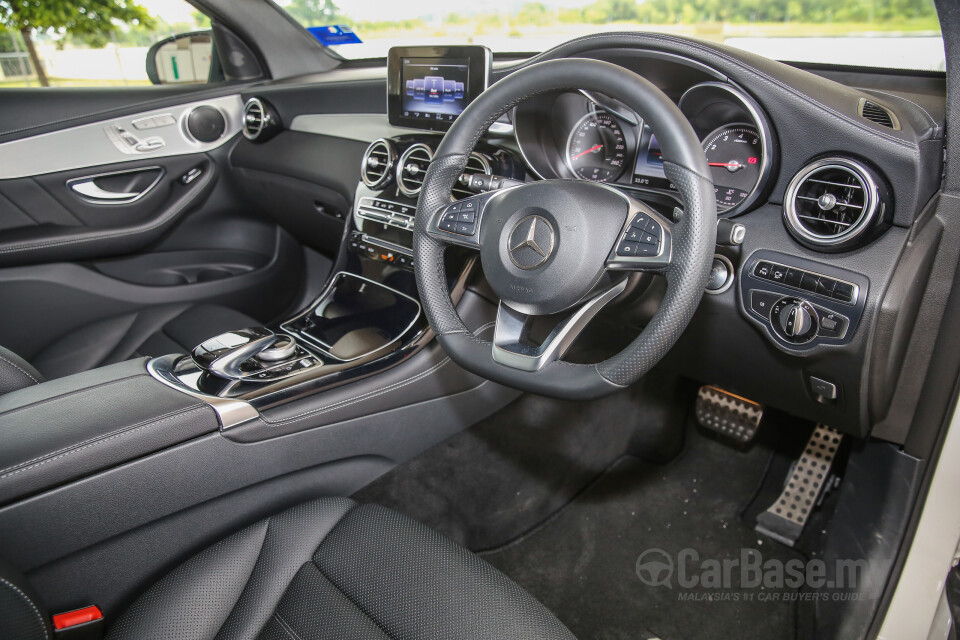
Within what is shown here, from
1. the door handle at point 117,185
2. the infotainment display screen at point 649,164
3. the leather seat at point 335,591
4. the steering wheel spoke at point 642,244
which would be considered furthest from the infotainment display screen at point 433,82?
the door handle at point 117,185

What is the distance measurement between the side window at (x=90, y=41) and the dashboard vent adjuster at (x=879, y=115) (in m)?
2.06

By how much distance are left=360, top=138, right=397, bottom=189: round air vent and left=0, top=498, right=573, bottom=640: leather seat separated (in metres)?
0.86

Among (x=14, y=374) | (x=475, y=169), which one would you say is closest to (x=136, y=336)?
(x=14, y=374)

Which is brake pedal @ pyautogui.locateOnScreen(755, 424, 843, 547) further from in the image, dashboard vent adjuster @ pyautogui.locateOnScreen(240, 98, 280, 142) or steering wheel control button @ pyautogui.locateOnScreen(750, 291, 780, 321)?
dashboard vent adjuster @ pyautogui.locateOnScreen(240, 98, 280, 142)

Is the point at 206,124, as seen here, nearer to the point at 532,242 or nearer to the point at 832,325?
the point at 532,242

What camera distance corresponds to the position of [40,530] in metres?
0.97

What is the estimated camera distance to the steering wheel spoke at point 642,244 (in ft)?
2.99

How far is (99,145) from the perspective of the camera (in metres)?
2.12

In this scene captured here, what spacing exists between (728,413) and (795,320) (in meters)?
0.76

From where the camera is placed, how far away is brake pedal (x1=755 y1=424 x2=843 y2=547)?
5.40 feet

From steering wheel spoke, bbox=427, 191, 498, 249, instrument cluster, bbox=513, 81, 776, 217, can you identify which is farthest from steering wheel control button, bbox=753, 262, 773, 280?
steering wheel spoke, bbox=427, 191, 498, 249

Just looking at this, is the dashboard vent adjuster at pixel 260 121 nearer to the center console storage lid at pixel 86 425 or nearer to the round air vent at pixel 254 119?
the round air vent at pixel 254 119

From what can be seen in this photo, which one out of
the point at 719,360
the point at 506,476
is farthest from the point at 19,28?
the point at 719,360

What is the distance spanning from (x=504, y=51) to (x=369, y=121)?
47cm
